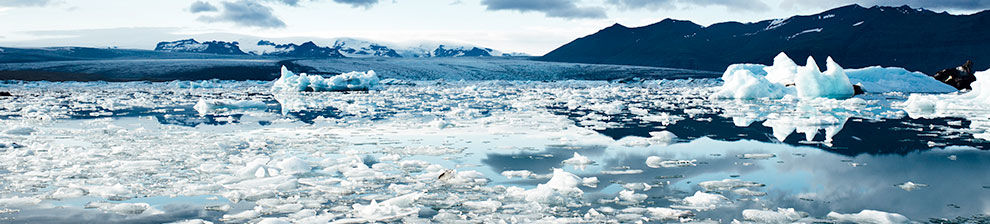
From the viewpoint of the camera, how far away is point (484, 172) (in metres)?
5.11

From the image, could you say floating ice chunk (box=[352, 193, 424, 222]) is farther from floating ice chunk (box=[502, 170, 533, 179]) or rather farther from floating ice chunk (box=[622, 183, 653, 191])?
floating ice chunk (box=[622, 183, 653, 191])

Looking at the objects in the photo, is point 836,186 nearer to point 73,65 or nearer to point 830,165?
point 830,165

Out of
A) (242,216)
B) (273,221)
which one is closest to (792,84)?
(242,216)

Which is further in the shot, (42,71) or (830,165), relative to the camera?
(42,71)

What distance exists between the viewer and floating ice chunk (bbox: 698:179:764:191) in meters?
4.26

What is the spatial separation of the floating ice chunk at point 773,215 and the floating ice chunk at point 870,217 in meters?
0.15

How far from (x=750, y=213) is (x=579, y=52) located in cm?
16112

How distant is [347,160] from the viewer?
572 cm

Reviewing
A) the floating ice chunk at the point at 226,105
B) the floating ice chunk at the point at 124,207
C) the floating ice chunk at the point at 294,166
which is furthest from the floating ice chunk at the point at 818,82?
the floating ice chunk at the point at 124,207

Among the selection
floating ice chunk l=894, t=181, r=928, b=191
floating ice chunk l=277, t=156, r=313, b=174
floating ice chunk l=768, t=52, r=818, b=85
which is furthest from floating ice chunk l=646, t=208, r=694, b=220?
floating ice chunk l=768, t=52, r=818, b=85

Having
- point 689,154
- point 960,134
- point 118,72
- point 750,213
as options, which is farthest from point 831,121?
point 118,72

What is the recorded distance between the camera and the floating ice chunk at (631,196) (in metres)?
3.89

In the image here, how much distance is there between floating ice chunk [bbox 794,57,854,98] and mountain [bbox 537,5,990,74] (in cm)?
→ 10374

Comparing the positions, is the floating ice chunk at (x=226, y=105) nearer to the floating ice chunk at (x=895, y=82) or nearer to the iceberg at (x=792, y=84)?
the iceberg at (x=792, y=84)
